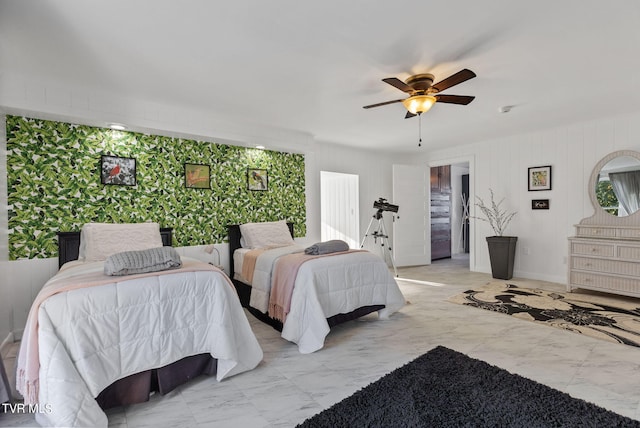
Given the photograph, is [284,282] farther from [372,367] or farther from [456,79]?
[456,79]

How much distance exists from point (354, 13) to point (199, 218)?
10.2 ft

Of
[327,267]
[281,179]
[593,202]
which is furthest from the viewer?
[281,179]

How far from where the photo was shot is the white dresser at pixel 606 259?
3877 millimetres

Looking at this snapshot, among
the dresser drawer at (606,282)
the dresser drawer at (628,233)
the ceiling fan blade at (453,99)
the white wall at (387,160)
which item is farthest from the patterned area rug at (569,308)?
the ceiling fan blade at (453,99)

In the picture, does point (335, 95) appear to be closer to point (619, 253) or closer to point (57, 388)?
point (57, 388)

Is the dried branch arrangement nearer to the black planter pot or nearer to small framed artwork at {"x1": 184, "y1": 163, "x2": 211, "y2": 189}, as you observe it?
the black planter pot

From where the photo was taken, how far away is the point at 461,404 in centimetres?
192

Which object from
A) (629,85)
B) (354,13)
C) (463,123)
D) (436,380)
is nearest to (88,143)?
(354,13)

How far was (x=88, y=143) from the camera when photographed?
3.43 meters

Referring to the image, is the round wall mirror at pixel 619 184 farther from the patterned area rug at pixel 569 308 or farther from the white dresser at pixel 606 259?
the patterned area rug at pixel 569 308

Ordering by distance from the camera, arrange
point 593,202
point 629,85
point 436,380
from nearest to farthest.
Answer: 1. point 436,380
2. point 629,85
3. point 593,202

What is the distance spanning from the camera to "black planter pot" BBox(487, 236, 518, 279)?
522 cm

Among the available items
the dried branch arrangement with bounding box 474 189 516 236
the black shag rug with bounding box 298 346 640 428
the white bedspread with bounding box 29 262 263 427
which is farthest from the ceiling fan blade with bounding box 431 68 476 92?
the dried branch arrangement with bounding box 474 189 516 236

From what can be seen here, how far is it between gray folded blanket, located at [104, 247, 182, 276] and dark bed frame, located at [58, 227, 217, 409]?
0.66 meters
